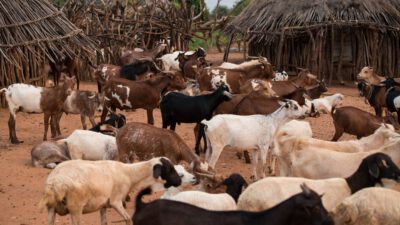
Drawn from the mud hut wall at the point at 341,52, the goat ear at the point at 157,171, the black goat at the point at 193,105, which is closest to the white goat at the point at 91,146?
the black goat at the point at 193,105

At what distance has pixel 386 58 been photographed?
24391mm

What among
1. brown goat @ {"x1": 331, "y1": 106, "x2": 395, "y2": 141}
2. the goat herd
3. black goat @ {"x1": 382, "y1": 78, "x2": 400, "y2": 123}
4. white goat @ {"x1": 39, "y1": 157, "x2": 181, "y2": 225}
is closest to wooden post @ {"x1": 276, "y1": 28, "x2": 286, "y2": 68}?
the goat herd

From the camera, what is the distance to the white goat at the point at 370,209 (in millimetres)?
7121

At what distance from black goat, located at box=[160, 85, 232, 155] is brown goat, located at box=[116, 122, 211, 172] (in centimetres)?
246

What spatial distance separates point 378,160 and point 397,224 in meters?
0.91

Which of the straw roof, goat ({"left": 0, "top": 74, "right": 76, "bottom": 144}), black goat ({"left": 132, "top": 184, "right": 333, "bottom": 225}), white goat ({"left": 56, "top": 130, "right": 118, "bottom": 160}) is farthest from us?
the straw roof

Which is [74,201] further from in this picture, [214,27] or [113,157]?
[214,27]

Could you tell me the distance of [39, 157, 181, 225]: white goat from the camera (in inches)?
315

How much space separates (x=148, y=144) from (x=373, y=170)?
3.84 meters

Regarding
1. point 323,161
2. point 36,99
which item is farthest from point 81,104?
point 323,161

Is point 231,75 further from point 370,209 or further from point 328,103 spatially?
point 370,209

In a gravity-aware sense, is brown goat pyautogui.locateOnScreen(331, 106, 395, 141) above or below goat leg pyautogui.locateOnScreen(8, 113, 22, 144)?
above

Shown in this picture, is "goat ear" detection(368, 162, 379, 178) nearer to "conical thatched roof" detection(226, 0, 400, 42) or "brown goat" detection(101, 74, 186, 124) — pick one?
"brown goat" detection(101, 74, 186, 124)

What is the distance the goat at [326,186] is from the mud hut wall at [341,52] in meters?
16.0
